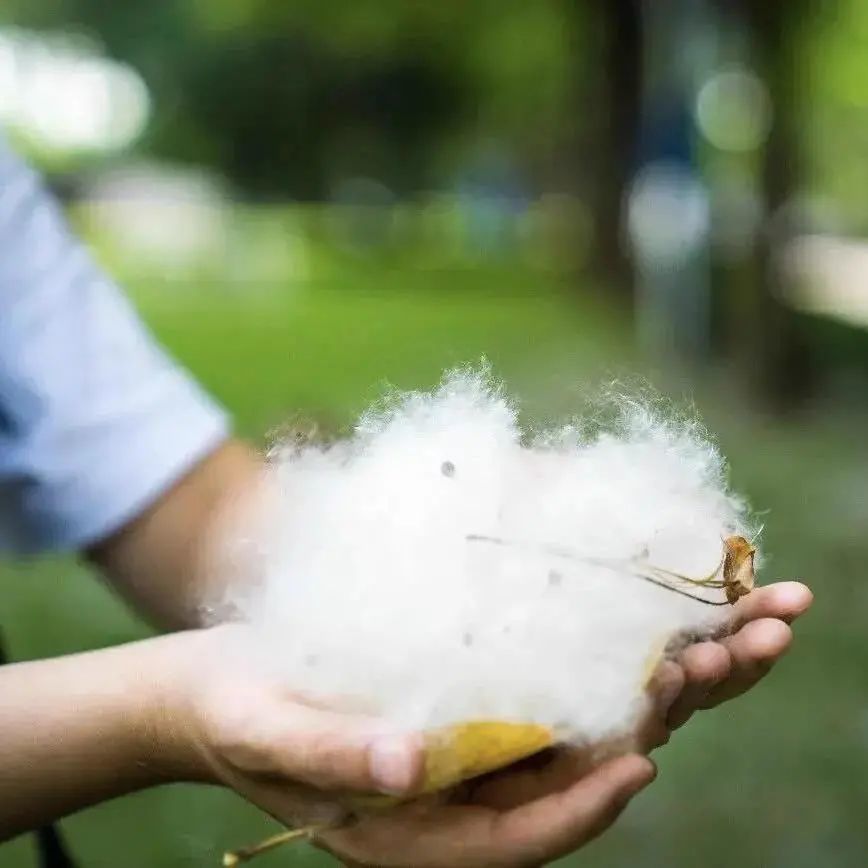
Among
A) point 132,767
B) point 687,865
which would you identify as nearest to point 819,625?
point 687,865

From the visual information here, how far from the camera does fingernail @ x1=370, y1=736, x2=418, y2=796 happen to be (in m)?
0.74

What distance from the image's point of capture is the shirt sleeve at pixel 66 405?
133cm

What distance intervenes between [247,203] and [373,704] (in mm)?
22493

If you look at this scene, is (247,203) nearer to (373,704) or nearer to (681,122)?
(681,122)

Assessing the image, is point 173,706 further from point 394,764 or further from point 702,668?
point 702,668

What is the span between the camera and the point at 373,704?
2.77ft

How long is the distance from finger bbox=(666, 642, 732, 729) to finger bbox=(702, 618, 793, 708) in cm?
2

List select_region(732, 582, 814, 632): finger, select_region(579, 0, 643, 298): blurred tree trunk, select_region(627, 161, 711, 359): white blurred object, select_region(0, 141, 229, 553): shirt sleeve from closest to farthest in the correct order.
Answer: select_region(732, 582, 814, 632): finger < select_region(0, 141, 229, 553): shirt sleeve < select_region(627, 161, 711, 359): white blurred object < select_region(579, 0, 643, 298): blurred tree trunk

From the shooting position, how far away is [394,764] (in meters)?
0.74

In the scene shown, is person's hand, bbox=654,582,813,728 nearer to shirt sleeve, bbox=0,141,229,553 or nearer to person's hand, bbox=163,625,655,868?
person's hand, bbox=163,625,655,868

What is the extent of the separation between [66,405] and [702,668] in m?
0.74

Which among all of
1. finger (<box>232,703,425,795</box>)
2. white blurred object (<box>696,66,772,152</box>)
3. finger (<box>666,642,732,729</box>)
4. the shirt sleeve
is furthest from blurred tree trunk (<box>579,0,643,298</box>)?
finger (<box>232,703,425,795</box>)

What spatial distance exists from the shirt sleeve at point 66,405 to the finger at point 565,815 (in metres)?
0.63

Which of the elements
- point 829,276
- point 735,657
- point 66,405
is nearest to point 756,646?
point 735,657
